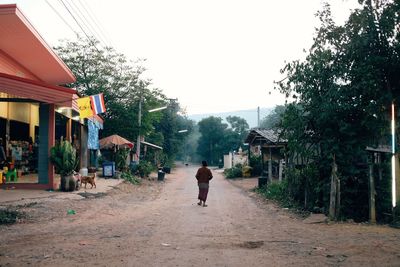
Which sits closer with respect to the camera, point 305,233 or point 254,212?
point 305,233

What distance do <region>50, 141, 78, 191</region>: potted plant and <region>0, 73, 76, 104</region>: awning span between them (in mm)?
2024

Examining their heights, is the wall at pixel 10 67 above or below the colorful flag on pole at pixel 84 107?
above

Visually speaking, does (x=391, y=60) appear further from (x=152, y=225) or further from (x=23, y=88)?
(x=23, y=88)

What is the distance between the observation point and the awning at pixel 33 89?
436 inches

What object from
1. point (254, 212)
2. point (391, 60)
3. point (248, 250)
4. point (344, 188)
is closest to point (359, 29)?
point (391, 60)

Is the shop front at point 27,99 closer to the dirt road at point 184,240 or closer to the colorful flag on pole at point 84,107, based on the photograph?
the colorful flag on pole at point 84,107

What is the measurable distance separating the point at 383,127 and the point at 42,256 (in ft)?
29.2

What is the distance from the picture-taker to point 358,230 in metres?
8.91

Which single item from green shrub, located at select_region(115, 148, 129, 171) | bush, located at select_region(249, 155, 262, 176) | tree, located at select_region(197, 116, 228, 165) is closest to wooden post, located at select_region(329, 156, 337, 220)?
green shrub, located at select_region(115, 148, 129, 171)

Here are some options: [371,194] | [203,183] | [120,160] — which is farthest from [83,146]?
[371,194]

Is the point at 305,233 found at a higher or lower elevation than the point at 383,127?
lower

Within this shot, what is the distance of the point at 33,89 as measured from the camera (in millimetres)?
11859

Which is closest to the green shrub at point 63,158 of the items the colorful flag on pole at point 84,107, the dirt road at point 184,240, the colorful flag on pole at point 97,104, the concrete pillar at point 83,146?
the colorful flag on pole at point 84,107

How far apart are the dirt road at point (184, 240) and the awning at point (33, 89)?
10.9ft
